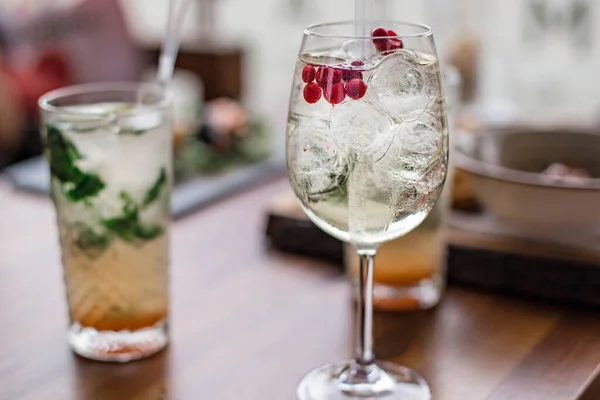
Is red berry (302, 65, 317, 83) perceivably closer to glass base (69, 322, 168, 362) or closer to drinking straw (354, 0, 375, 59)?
drinking straw (354, 0, 375, 59)

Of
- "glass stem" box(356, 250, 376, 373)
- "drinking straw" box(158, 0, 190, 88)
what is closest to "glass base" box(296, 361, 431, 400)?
"glass stem" box(356, 250, 376, 373)

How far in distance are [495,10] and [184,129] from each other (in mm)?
2432

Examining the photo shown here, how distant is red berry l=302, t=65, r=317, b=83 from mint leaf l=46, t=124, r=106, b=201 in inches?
10.3

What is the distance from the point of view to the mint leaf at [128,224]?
906mm

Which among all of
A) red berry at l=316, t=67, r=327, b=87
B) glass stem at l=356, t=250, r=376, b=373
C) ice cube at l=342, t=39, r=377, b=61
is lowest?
glass stem at l=356, t=250, r=376, b=373

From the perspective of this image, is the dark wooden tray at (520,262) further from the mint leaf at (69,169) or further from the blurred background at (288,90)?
the mint leaf at (69,169)

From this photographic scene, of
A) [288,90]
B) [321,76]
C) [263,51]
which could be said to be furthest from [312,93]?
[263,51]

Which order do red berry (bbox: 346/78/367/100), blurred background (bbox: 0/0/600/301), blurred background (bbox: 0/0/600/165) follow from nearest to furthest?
red berry (bbox: 346/78/367/100)
blurred background (bbox: 0/0/600/301)
blurred background (bbox: 0/0/600/165)

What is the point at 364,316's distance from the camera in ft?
2.79

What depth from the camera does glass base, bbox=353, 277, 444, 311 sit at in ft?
3.39

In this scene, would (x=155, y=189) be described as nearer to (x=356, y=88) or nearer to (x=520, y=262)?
(x=356, y=88)

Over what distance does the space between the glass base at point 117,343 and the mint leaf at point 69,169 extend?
0.50ft

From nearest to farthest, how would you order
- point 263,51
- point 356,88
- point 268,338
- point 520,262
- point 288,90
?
point 356,88, point 268,338, point 520,262, point 288,90, point 263,51

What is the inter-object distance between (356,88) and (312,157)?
8 centimetres
